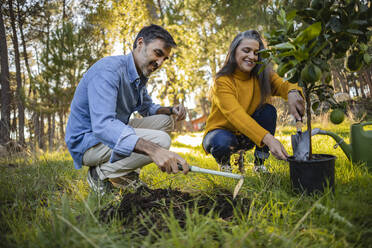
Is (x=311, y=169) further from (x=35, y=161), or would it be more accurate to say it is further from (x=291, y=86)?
(x=35, y=161)

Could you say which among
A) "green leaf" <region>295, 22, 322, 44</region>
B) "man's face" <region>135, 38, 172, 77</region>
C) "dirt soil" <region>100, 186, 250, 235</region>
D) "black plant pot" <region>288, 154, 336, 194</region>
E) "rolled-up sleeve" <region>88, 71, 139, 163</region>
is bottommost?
"dirt soil" <region>100, 186, 250, 235</region>

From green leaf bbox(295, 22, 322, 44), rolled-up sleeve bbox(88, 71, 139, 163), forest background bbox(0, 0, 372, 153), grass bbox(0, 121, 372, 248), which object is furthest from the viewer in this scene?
forest background bbox(0, 0, 372, 153)

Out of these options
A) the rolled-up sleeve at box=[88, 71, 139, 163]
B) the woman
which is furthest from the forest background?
the rolled-up sleeve at box=[88, 71, 139, 163]

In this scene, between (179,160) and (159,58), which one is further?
(159,58)

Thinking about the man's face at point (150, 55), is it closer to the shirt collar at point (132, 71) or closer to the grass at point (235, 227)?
the shirt collar at point (132, 71)

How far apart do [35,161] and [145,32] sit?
2.04 m

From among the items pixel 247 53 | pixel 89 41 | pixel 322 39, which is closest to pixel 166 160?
pixel 322 39

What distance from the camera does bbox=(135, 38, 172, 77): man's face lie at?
6.04ft

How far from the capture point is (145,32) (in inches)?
75.0

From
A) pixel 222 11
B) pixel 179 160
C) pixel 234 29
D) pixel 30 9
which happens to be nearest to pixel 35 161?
pixel 179 160

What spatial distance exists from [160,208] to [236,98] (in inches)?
49.2

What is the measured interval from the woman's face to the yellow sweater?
4.1 inches

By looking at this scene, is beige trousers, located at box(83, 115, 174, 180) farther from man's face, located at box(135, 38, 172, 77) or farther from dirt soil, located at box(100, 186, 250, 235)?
man's face, located at box(135, 38, 172, 77)

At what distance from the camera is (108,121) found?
4.47 ft
